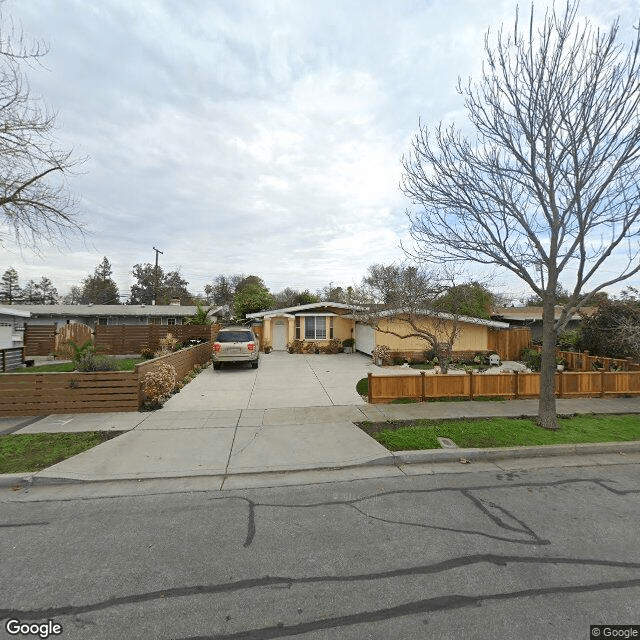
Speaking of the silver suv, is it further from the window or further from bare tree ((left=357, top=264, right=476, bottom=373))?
the window

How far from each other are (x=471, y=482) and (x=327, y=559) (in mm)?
2668

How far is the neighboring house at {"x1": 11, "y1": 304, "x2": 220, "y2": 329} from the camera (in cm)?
2659

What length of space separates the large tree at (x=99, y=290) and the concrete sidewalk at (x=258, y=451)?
64.7m

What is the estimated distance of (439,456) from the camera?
5.61m

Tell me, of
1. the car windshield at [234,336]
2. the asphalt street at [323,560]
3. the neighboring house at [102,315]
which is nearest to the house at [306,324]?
the neighboring house at [102,315]

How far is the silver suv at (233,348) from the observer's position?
A: 558 inches

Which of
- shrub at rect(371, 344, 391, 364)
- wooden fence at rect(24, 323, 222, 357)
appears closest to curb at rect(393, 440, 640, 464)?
shrub at rect(371, 344, 391, 364)

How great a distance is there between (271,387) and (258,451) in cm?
521

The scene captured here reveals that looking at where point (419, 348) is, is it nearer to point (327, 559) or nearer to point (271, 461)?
point (271, 461)

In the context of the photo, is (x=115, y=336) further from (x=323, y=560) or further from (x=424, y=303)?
(x=323, y=560)

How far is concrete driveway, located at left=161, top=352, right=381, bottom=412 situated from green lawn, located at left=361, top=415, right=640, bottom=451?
2507 millimetres

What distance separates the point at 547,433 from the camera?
6594mm

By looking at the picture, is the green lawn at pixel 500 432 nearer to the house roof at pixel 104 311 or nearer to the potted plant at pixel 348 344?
the potted plant at pixel 348 344

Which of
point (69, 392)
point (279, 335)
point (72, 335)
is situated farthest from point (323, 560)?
point (279, 335)
